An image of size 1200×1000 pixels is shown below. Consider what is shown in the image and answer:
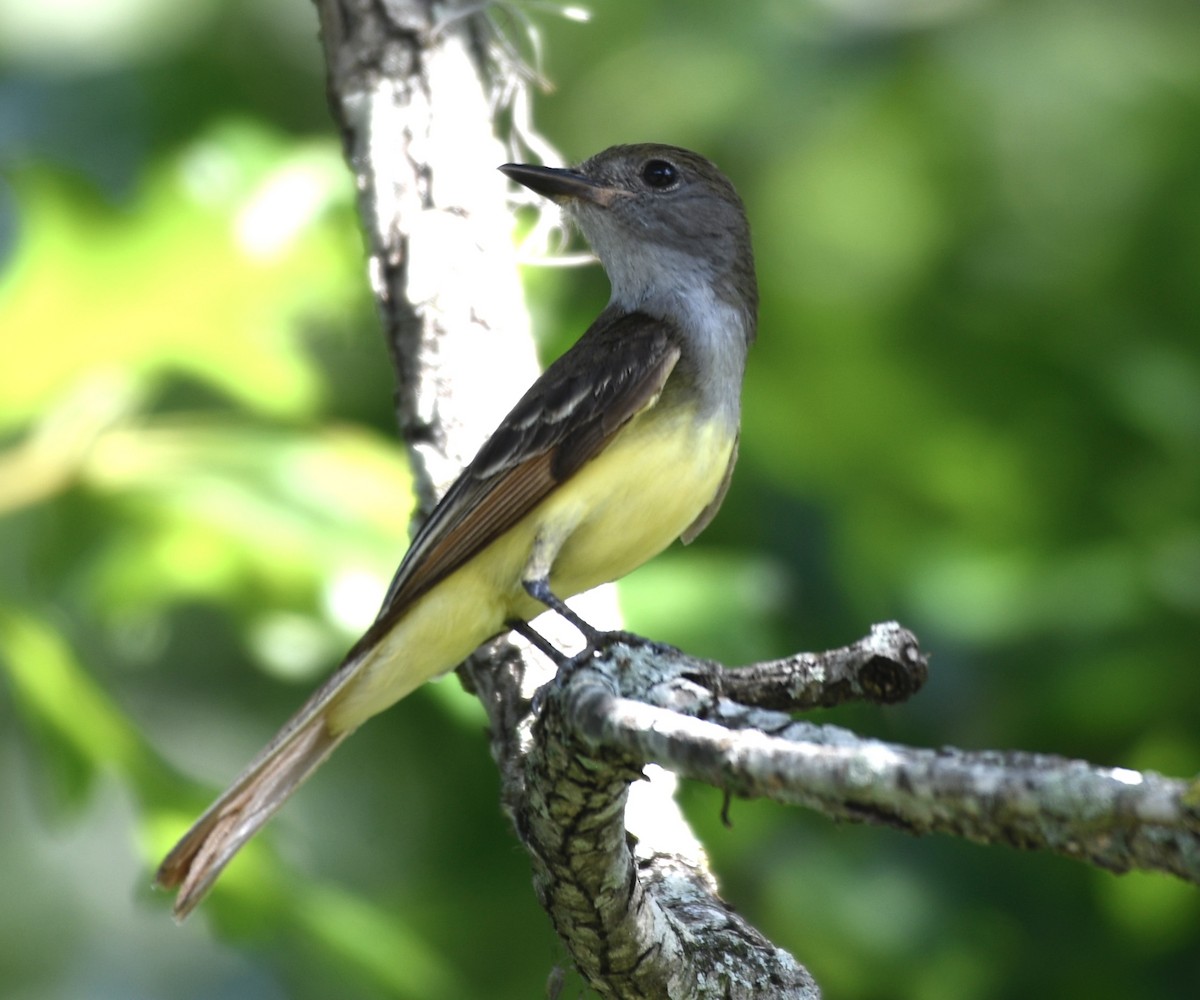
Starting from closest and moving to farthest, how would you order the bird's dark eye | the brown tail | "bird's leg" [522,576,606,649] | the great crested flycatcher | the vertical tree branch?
the vertical tree branch → "bird's leg" [522,576,606,649] → the brown tail → the great crested flycatcher → the bird's dark eye

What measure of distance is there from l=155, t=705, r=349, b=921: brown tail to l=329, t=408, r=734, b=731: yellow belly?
110mm

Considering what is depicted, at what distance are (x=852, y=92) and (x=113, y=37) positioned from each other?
3578mm

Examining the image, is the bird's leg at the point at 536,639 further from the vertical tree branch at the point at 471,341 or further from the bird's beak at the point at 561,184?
the bird's beak at the point at 561,184

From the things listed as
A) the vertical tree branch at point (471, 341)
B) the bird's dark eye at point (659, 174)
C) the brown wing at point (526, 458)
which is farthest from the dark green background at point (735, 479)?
the brown wing at point (526, 458)

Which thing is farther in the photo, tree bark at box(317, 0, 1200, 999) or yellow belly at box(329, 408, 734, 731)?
yellow belly at box(329, 408, 734, 731)

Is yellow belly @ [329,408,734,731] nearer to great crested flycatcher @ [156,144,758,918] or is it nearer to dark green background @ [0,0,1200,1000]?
great crested flycatcher @ [156,144,758,918]

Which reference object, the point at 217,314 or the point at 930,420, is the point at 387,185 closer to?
the point at 217,314

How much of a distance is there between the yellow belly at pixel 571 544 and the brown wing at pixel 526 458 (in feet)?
0.16

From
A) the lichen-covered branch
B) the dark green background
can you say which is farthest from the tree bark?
the dark green background

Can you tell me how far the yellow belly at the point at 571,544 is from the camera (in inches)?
170

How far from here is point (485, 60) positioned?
5.43 metres

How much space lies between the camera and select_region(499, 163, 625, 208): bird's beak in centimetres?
489

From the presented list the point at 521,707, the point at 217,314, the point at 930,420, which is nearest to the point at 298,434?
the point at 217,314

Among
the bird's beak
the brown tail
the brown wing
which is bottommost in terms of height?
the brown tail
